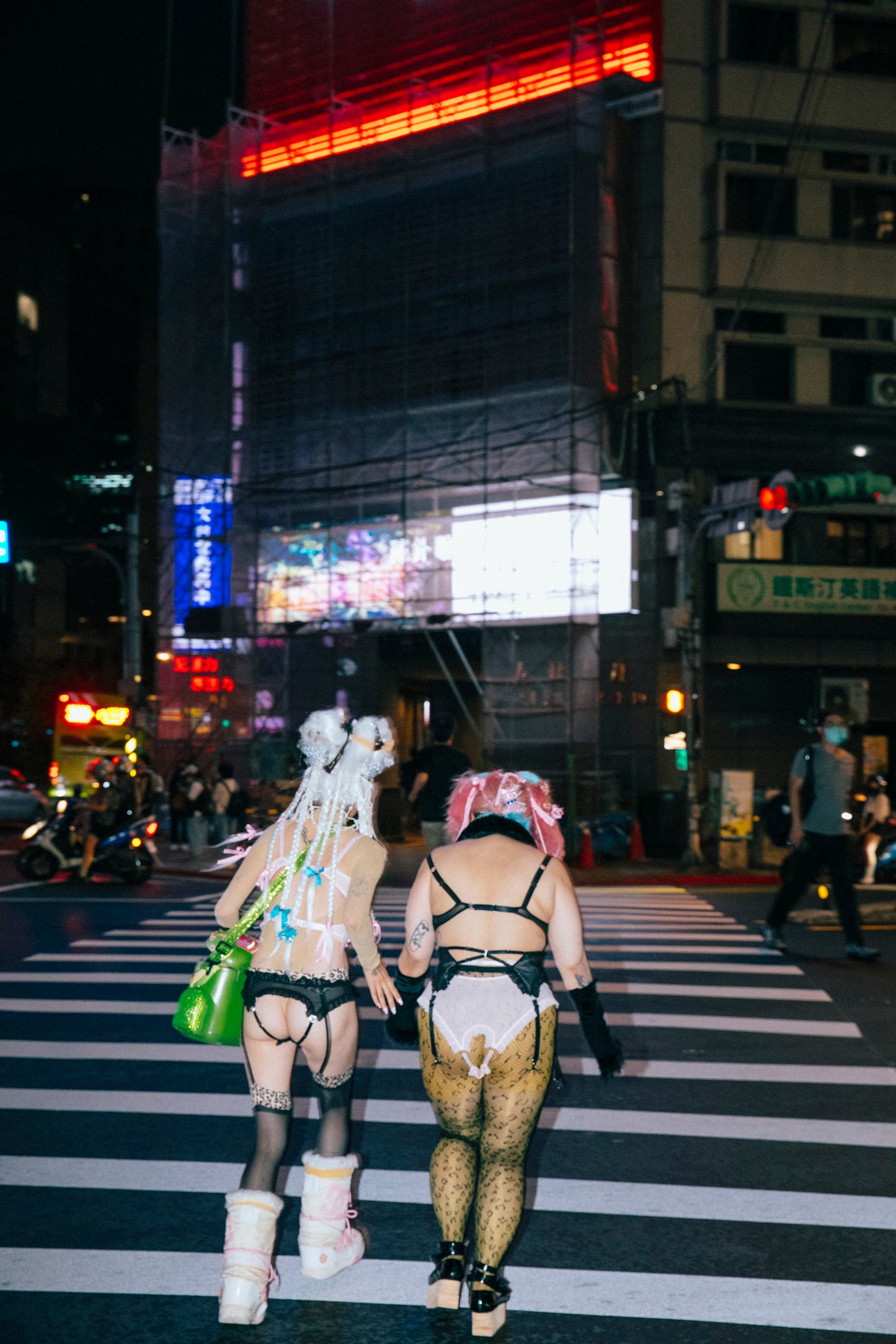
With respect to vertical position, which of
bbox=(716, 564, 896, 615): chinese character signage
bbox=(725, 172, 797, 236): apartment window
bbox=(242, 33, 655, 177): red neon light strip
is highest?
bbox=(242, 33, 655, 177): red neon light strip

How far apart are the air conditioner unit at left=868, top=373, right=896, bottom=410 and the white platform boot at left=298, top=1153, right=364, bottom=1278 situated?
1066 inches

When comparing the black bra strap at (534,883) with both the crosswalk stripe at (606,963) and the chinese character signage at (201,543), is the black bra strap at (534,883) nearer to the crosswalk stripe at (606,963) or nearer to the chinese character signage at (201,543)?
the crosswalk stripe at (606,963)

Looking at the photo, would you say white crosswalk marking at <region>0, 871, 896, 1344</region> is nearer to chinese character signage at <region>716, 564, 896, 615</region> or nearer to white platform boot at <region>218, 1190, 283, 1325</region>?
white platform boot at <region>218, 1190, 283, 1325</region>

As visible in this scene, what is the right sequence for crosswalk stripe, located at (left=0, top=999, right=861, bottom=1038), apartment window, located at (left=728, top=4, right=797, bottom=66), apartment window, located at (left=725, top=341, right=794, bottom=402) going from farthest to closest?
apartment window, located at (left=725, top=341, right=794, bottom=402)
apartment window, located at (left=728, top=4, right=797, bottom=66)
crosswalk stripe, located at (left=0, top=999, right=861, bottom=1038)

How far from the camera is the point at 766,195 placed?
2883 centimetres

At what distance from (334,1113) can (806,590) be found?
24789 mm

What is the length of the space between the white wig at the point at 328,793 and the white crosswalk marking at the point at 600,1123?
1.49 m

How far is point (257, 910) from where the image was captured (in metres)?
4.74

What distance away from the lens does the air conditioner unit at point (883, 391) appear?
2889cm

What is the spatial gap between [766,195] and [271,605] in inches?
559

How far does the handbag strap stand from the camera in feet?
15.6

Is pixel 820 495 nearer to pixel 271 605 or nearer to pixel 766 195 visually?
pixel 766 195

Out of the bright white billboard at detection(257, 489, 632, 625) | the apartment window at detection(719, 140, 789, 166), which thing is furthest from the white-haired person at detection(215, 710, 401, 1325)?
the apartment window at detection(719, 140, 789, 166)

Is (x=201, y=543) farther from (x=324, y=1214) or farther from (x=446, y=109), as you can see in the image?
(x=324, y=1214)
